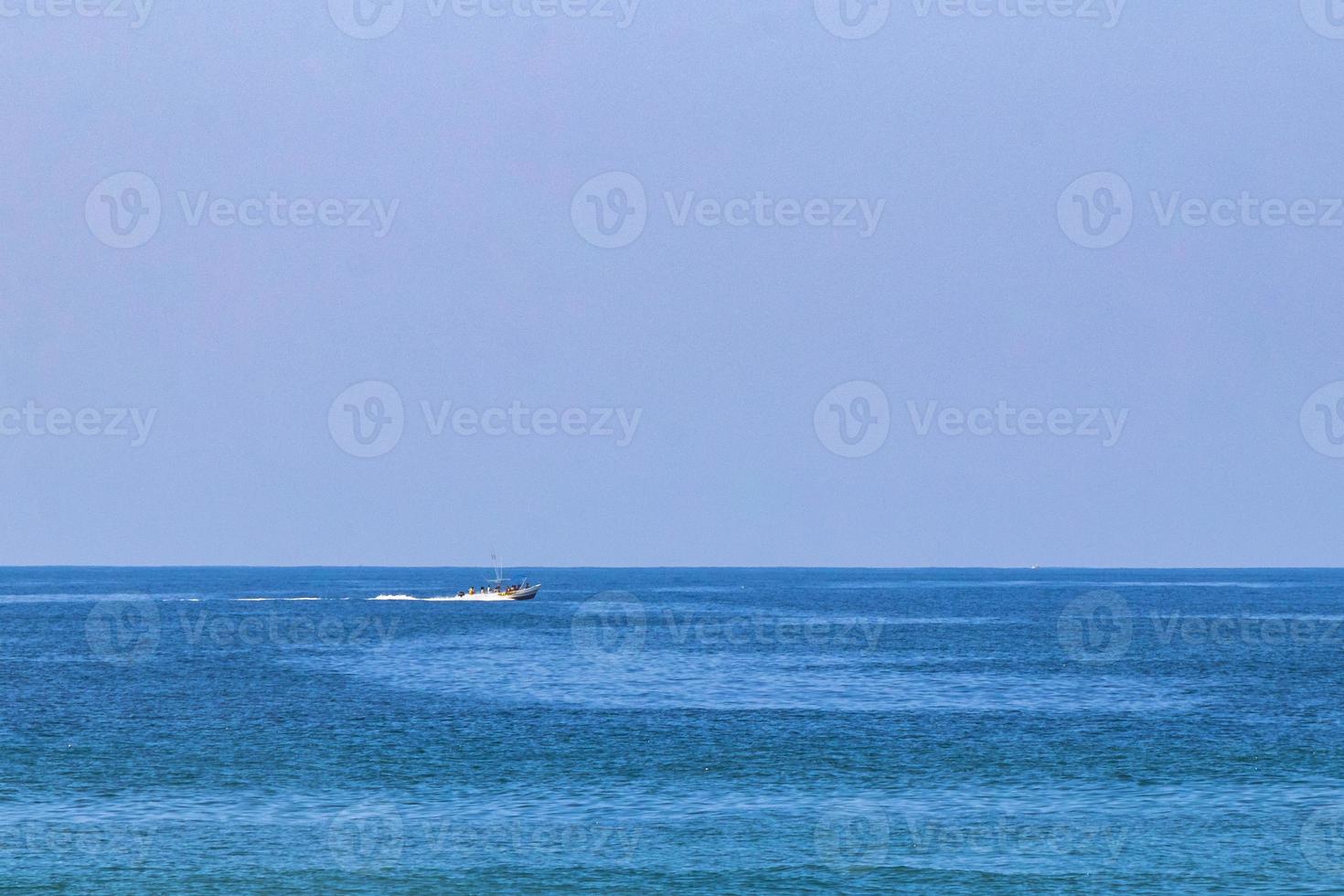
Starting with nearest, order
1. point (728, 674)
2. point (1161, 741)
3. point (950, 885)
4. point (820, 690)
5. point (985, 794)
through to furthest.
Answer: point (950, 885) → point (985, 794) → point (1161, 741) → point (820, 690) → point (728, 674)

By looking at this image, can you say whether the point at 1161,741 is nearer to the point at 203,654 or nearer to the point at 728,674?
the point at 728,674

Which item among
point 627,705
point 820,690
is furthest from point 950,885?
point 820,690

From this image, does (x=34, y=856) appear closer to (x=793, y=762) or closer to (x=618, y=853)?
(x=618, y=853)

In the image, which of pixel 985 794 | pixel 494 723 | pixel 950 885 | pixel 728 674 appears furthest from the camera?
pixel 728 674

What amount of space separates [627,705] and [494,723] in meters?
9.94

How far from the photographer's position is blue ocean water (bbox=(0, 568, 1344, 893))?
129 feet

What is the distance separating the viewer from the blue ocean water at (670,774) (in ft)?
129

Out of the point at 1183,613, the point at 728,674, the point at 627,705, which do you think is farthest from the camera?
the point at 1183,613

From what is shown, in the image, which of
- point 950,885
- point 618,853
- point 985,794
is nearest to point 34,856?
point 618,853

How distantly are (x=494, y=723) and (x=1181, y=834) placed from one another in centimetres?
3296

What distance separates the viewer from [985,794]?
1934 inches

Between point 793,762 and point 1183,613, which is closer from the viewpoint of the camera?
point 793,762

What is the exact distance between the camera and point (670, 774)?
173 feet

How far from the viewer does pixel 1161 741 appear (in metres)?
61.2
